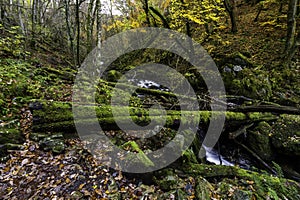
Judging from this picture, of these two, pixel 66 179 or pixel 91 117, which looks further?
pixel 91 117

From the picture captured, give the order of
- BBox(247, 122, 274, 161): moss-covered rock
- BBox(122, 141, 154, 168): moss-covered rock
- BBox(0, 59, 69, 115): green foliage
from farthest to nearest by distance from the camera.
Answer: BBox(247, 122, 274, 161): moss-covered rock < BBox(0, 59, 69, 115): green foliage < BBox(122, 141, 154, 168): moss-covered rock

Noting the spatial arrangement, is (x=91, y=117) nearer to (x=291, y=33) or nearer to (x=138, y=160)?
(x=138, y=160)

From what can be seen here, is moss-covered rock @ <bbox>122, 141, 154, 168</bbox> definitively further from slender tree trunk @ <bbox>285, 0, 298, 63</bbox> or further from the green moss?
slender tree trunk @ <bbox>285, 0, 298, 63</bbox>

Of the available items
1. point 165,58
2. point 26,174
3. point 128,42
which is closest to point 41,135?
point 26,174

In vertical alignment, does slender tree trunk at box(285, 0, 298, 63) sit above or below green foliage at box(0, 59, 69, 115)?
above

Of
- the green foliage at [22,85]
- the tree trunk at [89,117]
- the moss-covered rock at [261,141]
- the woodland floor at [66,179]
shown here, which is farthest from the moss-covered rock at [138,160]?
the moss-covered rock at [261,141]

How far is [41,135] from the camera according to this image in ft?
15.0

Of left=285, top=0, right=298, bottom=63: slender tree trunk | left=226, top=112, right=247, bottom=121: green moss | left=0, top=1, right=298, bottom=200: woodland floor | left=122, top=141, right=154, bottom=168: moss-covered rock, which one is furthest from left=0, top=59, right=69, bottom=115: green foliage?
left=285, top=0, right=298, bottom=63: slender tree trunk

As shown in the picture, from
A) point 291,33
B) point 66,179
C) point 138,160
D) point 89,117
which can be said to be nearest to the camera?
point 66,179

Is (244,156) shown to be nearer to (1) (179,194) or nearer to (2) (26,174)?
(1) (179,194)

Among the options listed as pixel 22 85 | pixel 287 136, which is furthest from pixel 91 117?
pixel 287 136

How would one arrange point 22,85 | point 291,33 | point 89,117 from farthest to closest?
point 291,33
point 22,85
point 89,117

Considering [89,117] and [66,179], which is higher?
[89,117]

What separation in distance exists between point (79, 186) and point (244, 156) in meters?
5.78
